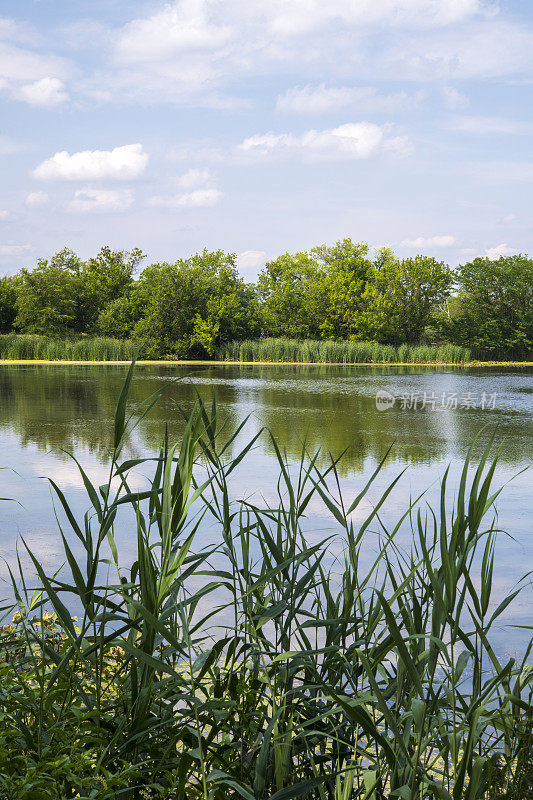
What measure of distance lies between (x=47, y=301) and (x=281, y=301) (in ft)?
40.7

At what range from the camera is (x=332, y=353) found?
110 ft

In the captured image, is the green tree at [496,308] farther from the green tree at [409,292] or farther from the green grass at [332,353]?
the green grass at [332,353]

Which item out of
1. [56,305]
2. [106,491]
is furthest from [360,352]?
[106,491]

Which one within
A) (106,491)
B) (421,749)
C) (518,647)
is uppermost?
(106,491)

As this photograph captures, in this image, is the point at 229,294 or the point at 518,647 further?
the point at 229,294

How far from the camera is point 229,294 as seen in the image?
123ft

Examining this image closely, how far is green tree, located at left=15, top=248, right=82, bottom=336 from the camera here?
3606cm

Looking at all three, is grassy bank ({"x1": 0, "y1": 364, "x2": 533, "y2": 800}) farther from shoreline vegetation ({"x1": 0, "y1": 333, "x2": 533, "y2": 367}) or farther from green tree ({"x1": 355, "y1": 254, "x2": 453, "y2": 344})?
green tree ({"x1": 355, "y1": 254, "x2": 453, "y2": 344})

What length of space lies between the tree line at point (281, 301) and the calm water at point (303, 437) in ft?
58.4

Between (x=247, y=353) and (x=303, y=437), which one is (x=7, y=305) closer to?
(x=247, y=353)

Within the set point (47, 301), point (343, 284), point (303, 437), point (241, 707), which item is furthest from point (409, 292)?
point (241, 707)

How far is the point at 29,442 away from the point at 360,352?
1056 inches

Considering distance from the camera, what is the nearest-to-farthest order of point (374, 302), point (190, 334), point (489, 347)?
point (190, 334) → point (374, 302) → point (489, 347)

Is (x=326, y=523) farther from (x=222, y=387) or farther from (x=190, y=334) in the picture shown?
(x=190, y=334)
